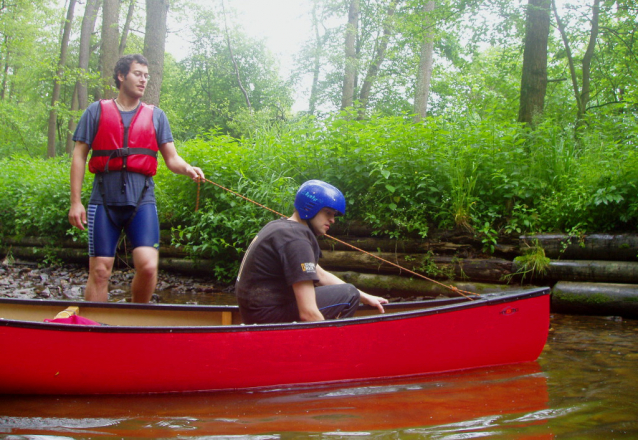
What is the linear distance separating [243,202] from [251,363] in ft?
14.1

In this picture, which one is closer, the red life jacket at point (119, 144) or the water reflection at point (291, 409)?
the water reflection at point (291, 409)

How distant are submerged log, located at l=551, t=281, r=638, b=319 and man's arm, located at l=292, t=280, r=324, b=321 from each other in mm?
3562

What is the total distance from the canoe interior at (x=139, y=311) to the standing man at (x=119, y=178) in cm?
16

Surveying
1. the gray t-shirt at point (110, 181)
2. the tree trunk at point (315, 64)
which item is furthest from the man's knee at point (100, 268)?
the tree trunk at point (315, 64)

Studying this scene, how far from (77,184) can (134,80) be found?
3.00 feet

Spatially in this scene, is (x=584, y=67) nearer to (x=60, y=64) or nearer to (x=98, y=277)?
(x=98, y=277)

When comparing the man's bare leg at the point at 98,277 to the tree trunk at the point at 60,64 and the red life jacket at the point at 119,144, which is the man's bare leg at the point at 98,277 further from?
the tree trunk at the point at 60,64

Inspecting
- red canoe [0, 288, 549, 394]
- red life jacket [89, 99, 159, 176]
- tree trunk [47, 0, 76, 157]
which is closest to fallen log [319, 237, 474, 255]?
red canoe [0, 288, 549, 394]

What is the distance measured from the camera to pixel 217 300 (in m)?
6.60

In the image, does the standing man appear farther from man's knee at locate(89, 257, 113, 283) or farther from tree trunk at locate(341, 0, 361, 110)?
tree trunk at locate(341, 0, 361, 110)

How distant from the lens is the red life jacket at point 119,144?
3643mm

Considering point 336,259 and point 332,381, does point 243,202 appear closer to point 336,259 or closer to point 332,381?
point 336,259

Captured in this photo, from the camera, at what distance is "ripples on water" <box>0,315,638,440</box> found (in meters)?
2.19

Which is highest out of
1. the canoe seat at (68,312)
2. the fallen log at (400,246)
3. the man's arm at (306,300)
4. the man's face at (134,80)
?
the man's face at (134,80)
